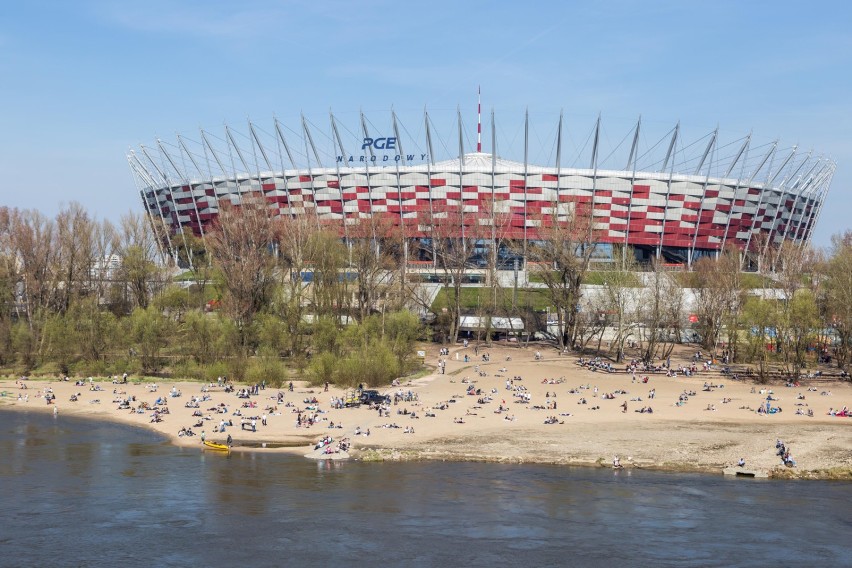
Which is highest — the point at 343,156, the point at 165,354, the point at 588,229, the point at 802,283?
the point at 343,156

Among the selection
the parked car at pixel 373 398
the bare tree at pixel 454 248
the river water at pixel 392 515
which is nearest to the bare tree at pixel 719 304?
the bare tree at pixel 454 248

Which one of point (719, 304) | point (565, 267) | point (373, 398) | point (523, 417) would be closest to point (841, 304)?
point (719, 304)

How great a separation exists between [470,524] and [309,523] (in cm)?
634

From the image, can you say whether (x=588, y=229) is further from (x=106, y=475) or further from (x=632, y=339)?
(x=106, y=475)

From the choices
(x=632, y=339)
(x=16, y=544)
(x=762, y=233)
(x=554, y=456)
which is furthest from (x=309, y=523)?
(x=762, y=233)

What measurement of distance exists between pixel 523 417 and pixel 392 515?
20494 mm

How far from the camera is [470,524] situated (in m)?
34.3

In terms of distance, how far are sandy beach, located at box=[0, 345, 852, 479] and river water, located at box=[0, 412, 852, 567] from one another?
254 cm

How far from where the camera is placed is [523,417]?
54562mm

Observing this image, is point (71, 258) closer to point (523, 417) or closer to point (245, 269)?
point (245, 269)

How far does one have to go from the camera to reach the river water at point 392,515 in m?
31.2

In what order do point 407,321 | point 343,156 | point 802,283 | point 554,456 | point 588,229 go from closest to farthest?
point 554,456 < point 407,321 < point 802,283 < point 588,229 < point 343,156

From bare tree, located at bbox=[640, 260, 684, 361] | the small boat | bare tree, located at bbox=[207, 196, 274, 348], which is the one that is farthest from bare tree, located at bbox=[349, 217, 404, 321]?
the small boat

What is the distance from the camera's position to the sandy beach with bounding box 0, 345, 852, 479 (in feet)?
149
